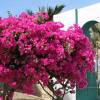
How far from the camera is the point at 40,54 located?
1034 cm

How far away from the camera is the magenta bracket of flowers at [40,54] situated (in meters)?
10.3

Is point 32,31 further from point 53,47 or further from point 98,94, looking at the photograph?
point 98,94

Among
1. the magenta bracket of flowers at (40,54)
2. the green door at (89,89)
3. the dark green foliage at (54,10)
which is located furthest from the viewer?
the dark green foliage at (54,10)

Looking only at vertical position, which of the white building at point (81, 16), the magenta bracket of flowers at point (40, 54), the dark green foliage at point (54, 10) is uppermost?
the dark green foliage at point (54, 10)

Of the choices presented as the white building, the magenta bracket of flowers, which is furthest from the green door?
the magenta bracket of flowers

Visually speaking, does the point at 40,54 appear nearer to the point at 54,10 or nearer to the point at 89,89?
the point at 89,89

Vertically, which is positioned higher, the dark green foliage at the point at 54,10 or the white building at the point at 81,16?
the dark green foliage at the point at 54,10

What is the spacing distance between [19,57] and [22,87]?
69cm

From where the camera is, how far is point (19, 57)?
34.4 feet

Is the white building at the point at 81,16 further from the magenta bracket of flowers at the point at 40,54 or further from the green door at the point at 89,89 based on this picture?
the magenta bracket of flowers at the point at 40,54

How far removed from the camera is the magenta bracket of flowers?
10.3 metres

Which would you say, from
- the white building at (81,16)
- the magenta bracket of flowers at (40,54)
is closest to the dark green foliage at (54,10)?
the white building at (81,16)

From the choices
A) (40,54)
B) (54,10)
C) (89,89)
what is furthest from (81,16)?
(54,10)

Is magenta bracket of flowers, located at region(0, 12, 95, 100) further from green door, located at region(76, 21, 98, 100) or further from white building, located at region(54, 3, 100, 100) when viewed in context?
green door, located at region(76, 21, 98, 100)
